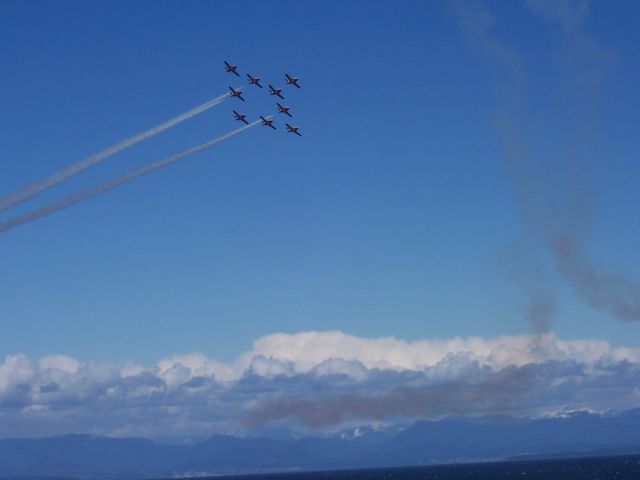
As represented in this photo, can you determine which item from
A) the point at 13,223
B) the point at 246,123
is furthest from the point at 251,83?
the point at 13,223

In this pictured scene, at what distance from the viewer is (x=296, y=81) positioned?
184 m

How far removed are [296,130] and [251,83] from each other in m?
14.2

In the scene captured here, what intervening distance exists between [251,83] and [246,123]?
8862 mm

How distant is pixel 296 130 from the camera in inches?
7244

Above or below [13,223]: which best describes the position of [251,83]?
above

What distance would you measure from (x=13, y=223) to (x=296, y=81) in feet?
239

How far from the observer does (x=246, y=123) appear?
18225cm

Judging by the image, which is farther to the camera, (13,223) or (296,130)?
(296,130)

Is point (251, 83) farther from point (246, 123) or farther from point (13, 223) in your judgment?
point (13, 223)

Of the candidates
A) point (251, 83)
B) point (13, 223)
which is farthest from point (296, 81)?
point (13, 223)

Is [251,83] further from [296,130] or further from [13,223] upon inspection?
[13,223]

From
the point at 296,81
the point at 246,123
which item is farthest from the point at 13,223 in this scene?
the point at 296,81

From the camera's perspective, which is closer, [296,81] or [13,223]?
[13,223]

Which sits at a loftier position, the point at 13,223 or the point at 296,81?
the point at 296,81
